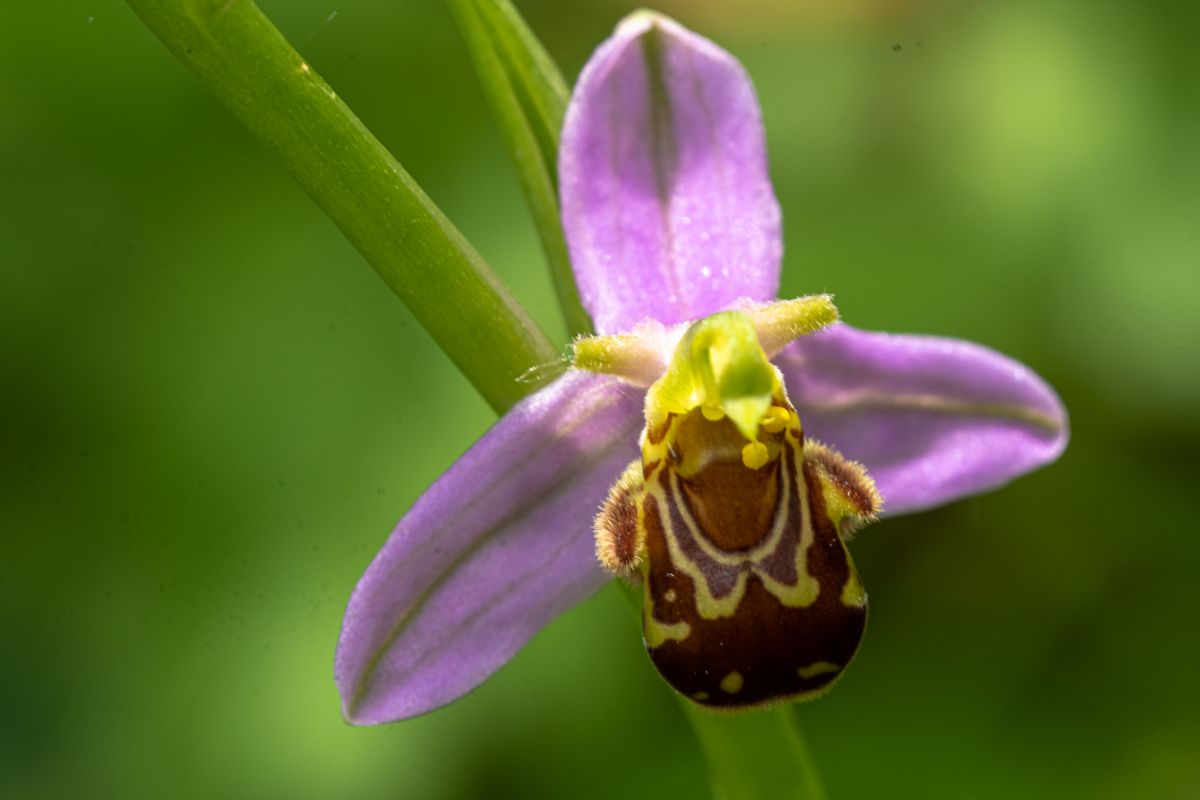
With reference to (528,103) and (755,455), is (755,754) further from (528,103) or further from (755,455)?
(528,103)

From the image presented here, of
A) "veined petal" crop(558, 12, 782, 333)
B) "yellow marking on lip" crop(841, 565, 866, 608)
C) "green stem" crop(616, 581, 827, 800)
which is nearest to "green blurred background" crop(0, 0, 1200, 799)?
"green stem" crop(616, 581, 827, 800)

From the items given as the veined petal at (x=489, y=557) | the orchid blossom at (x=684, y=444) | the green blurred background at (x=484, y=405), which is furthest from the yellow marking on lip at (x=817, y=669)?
the green blurred background at (x=484, y=405)

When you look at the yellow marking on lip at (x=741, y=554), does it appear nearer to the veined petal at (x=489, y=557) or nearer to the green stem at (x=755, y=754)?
the veined petal at (x=489, y=557)

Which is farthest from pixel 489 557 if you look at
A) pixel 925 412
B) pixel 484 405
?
pixel 484 405

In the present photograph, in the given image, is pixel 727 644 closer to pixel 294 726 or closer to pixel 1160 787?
pixel 294 726

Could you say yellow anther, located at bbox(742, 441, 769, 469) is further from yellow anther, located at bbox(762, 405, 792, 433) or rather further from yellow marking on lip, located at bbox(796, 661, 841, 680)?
yellow marking on lip, located at bbox(796, 661, 841, 680)

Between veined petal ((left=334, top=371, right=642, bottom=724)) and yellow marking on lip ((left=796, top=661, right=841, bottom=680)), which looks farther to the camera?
veined petal ((left=334, top=371, right=642, bottom=724))
